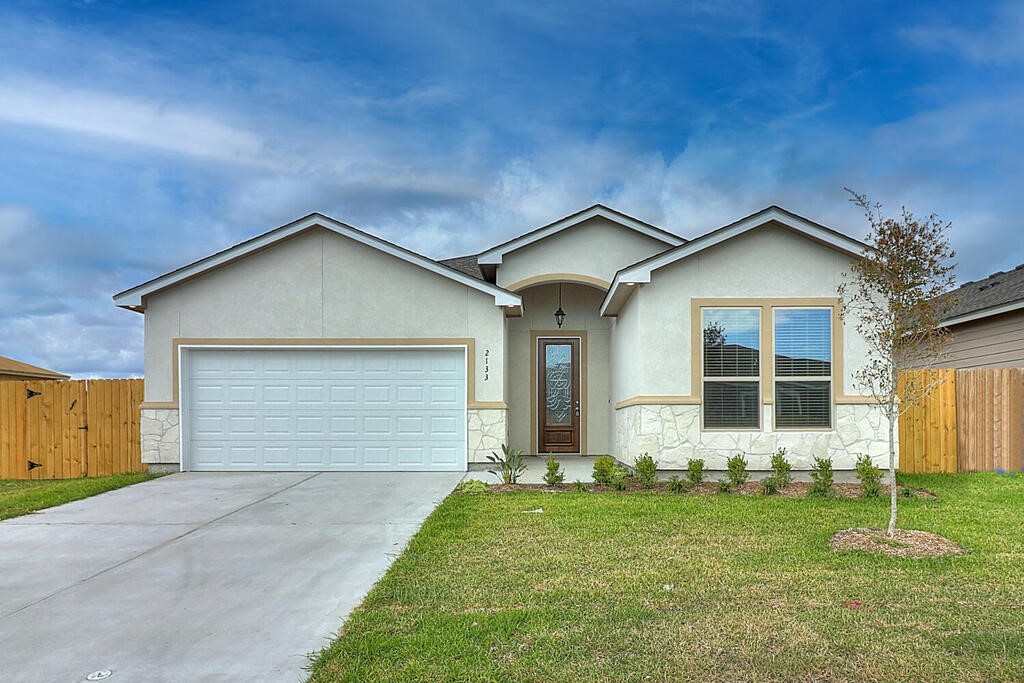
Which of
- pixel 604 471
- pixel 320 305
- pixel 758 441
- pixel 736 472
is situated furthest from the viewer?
pixel 320 305

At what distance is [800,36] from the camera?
12828mm

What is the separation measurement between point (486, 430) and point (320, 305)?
3792 mm

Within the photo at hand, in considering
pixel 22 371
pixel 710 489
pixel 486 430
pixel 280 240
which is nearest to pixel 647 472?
pixel 710 489

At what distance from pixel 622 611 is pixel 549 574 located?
1.03m

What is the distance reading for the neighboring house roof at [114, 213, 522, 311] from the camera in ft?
41.7

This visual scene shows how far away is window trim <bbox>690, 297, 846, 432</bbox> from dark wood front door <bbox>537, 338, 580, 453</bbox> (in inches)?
178

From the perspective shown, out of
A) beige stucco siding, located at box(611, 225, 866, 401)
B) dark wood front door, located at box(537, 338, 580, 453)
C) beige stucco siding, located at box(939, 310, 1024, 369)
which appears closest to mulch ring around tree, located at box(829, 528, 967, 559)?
beige stucco siding, located at box(611, 225, 866, 401)

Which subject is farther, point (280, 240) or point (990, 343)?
point (990, 343)

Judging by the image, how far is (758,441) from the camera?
11172mm

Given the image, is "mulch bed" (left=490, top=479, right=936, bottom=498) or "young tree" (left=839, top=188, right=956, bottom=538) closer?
"young tree" (left=839, top=188, right=956, bottom=538)

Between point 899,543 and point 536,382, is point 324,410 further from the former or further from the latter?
point 899,543

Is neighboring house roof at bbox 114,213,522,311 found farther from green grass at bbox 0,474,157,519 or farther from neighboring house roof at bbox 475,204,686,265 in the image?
green grass at bbox 0,474,157,519

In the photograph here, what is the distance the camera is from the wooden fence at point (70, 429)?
1328 cm

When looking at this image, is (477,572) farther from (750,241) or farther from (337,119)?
(337,119)
